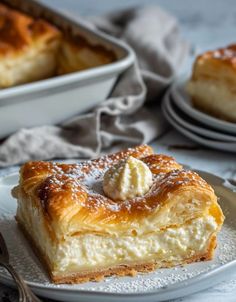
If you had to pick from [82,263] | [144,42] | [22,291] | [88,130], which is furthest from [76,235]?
[144,42]

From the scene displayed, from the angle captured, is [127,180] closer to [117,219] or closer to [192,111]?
[117,219]

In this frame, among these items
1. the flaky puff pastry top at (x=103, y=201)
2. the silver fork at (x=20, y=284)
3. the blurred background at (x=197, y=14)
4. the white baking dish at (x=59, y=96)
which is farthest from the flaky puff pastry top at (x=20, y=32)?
the silver fork at (x=20, y=284)

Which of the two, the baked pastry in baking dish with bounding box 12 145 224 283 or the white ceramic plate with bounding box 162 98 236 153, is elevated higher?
the baked pastry in baking dish with bounding box 12 145 224 283

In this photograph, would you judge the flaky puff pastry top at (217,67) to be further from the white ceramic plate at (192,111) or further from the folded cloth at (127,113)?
the folded cloth at (127,113)

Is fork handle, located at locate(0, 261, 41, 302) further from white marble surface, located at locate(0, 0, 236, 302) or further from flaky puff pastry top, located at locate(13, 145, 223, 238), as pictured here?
white marble surface, located at locate(0, 0, 236, 302)

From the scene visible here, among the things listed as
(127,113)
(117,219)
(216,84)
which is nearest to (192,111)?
(216,84)

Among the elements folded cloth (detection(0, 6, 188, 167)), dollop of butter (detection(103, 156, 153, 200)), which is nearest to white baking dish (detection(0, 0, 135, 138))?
folded cloth (detection(0, 6, 188, 167))
